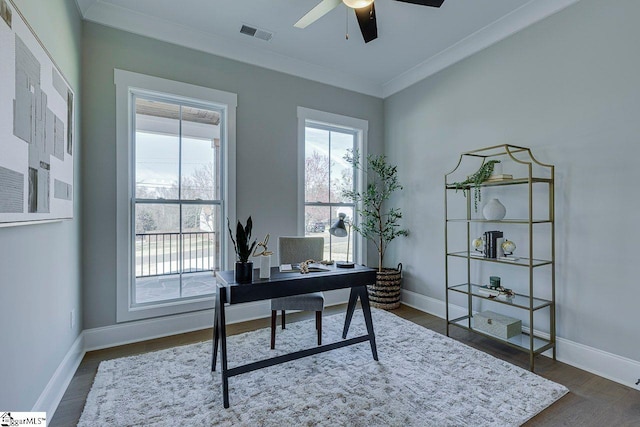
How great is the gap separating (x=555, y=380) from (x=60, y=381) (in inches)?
140

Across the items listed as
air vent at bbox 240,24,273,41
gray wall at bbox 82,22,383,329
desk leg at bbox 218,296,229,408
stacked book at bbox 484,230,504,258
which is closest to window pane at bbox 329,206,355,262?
gray wall at bbox 82,22,383,329

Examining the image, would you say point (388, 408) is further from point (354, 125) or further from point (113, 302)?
point (354, 125)

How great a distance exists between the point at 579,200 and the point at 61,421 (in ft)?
13.1

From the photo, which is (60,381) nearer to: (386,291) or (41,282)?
(41,282)

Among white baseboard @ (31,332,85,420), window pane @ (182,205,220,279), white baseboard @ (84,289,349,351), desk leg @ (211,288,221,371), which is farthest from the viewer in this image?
window pane @ (182,205,220,279)

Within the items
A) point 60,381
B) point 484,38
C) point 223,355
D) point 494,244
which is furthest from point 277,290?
point 484,38

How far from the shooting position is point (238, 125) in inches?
140

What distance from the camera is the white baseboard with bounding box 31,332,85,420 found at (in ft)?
6.11

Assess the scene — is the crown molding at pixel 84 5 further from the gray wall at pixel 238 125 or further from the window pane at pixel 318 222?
the window pane at pixel 318 222

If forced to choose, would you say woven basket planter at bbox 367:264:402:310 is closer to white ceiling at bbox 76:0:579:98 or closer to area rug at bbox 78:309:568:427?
area rug at bbox 78:309:568:427

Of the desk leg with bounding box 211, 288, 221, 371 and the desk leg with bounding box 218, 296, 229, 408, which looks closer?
the desk leg with bounding box 218, 296, 229, 408

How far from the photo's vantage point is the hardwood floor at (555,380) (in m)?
1.90

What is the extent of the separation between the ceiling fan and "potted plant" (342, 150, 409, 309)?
2.01 m

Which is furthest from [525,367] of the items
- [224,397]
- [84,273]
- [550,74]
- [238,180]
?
[84,273]
